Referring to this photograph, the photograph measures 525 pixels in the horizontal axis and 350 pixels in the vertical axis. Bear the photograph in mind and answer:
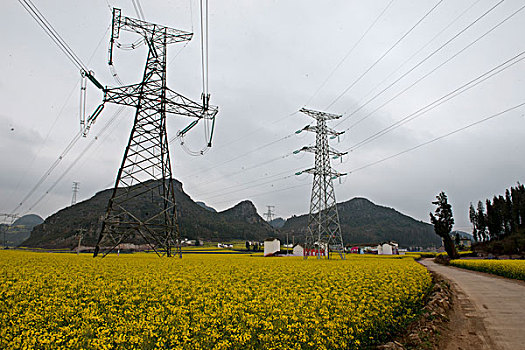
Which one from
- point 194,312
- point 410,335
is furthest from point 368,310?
point 194,312

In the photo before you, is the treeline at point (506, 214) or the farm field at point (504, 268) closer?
the farm field at point (504, 268)

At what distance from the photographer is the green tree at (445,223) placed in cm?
4791

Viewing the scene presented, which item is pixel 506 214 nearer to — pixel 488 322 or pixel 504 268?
pixel 504 268

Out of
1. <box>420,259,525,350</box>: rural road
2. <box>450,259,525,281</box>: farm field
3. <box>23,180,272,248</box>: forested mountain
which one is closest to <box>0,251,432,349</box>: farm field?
<box>420,259,525,350</box>: rural road

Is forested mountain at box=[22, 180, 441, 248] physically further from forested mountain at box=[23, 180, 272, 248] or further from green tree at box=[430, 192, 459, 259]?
green tree at box=[430, 192, 459, 259]

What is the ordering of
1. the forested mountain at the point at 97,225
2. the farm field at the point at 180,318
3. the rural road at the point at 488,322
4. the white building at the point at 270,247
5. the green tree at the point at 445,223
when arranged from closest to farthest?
the farm field at the point at 180,318
the rural road at the point at 488,322
the green tree at the point at 445,223
the white building at the point at 270,247
the forested mountain at the point at 97,225

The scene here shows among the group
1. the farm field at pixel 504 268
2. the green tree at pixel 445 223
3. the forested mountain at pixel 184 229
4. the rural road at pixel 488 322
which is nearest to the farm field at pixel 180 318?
the rural road at pixel 488 322

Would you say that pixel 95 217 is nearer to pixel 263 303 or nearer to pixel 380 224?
pixel 263 303

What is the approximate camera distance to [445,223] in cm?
5003

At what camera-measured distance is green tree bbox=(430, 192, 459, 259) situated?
47906 mm

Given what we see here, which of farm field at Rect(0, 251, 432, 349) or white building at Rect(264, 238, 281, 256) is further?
white building at Rect(264, 238, 281, 256)

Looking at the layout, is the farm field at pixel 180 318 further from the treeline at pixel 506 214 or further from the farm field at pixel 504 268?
the treeline at pixel 506 214

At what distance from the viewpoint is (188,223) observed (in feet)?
388

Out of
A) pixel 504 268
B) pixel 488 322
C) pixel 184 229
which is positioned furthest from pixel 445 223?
pixel 184 229
